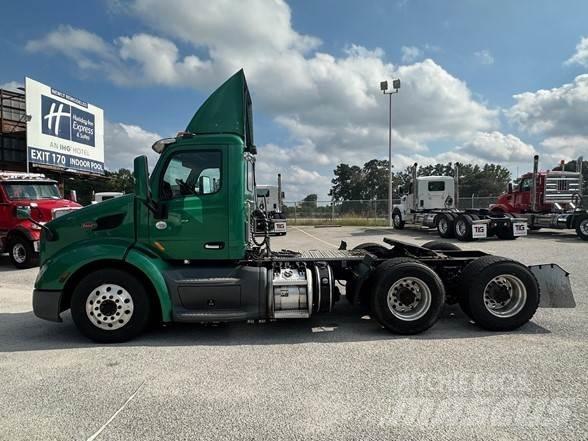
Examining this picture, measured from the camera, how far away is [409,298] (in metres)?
5.02

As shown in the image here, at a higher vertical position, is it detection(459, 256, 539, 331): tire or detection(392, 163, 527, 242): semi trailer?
detection(392, 163, 527, 242): semi trailer

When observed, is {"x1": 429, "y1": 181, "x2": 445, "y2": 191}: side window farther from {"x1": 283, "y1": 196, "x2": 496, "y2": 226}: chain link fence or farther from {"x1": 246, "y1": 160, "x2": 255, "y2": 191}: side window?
{"x1": 246, "y1": 160, "x2": 255, "y2": 191}: side window

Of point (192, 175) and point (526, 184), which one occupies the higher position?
point (526, 184)

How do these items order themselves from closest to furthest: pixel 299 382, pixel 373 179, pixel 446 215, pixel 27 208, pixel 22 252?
pixel 299 382, pixel 27 208, pixel 22 252, pixel 446 215, pixel 373 179

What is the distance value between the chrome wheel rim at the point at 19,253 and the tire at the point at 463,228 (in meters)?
15.3

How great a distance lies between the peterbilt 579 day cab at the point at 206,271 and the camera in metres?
4.75

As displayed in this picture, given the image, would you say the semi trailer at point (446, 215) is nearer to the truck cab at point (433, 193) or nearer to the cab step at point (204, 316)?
the truck cab at point (433, 193)

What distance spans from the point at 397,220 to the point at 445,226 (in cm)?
596

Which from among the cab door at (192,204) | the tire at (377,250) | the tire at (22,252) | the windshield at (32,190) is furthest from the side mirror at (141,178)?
the windshield at (32,190)

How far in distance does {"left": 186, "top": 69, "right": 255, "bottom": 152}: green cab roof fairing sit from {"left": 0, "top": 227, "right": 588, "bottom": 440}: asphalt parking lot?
2653 millimetres

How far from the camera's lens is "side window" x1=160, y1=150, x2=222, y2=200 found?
194 inches

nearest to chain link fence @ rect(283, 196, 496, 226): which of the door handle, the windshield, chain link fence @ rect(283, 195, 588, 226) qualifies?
chain link fence @ rect(283, 195, 588, 226)

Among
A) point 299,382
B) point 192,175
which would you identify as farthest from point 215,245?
point 299,382

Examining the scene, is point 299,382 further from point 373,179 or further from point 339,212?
point 373,179
